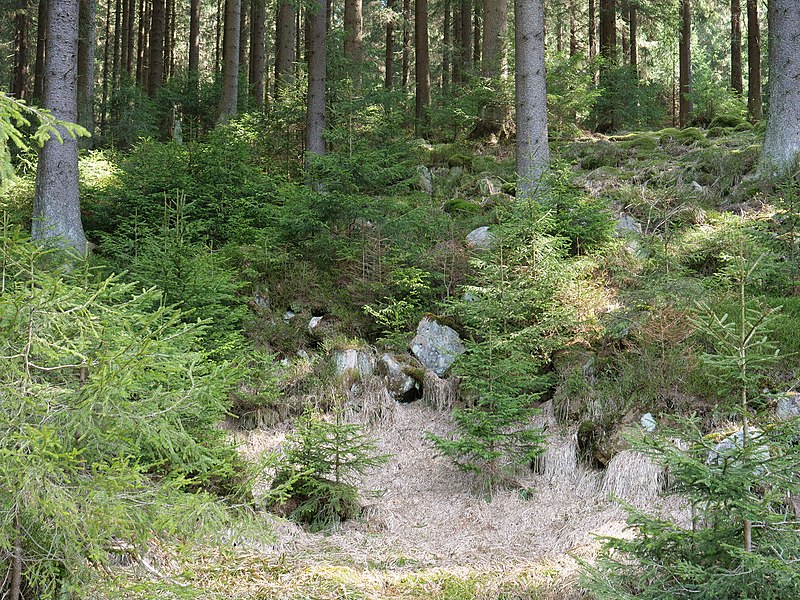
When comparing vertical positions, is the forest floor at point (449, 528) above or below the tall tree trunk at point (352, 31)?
below

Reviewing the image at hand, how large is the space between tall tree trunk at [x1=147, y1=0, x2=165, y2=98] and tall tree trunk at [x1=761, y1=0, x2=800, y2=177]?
1666 centimetres

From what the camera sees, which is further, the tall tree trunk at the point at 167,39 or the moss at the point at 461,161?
the tall tree trunk at the point at 167,39

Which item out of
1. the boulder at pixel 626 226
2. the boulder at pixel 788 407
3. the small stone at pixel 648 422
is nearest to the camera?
the boulder at pixel 788 407

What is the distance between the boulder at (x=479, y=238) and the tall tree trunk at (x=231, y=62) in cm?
900

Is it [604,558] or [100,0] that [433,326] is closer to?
[604,558]

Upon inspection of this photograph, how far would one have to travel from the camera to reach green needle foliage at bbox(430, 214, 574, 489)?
6.19 meters

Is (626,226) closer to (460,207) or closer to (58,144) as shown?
(460,207)

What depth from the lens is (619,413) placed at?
20.8ft

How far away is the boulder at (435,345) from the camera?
7984 millimetres

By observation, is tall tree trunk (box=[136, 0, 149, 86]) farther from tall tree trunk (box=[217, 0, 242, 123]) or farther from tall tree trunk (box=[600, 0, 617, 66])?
tall tree trunk (box=[600, 0, 617, 66])

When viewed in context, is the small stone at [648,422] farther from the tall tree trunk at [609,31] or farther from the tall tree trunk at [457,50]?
the tall tree trunk at [457,50]

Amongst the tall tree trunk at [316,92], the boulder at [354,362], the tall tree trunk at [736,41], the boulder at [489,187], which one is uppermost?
the tall tree trunk at [736,41]

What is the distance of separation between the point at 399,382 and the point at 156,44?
54.4 feet

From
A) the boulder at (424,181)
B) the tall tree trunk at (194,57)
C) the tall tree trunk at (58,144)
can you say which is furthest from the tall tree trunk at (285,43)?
the tall tree trunk at (58,144)
